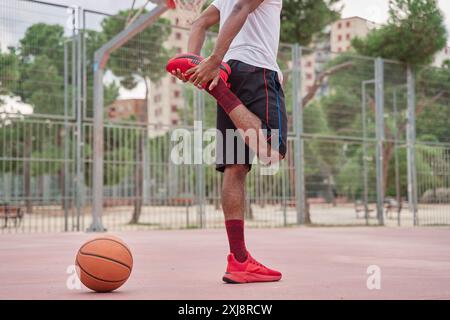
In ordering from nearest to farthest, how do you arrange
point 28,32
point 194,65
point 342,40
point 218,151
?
1. point 194,65
2. point 218,151
3. point 28,32
4. point 342,40

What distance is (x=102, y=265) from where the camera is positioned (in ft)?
12.3

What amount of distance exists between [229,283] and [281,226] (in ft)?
39.4

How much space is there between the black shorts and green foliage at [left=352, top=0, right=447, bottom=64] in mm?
17003

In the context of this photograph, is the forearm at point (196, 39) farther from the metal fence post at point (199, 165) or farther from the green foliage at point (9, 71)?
the metal fence post at point (199, 165)

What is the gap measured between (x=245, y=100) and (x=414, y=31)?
17.8 m

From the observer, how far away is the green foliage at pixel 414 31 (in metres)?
20.2

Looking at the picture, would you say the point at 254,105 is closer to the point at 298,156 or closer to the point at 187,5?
the point at 187,5

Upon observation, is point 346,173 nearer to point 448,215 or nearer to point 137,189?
point 448,215

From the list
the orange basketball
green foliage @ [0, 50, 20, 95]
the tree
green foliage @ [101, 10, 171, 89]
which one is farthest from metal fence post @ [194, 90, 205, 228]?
the orange basketball

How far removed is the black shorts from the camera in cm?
409

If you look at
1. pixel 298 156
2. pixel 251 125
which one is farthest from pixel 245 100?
pixel 298 156

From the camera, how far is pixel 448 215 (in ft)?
61.5

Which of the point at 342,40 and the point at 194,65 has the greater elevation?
the point at 342,40
